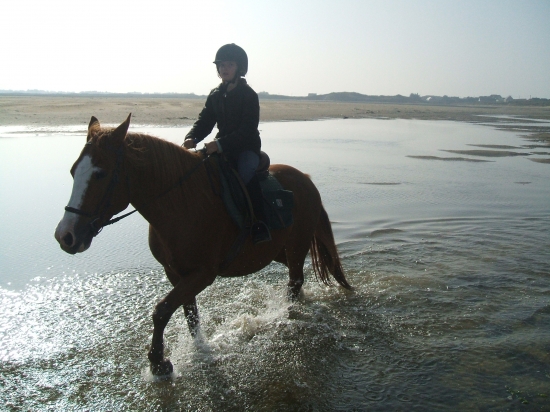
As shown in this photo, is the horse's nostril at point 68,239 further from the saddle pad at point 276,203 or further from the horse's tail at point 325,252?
the horse's tail at point 325,252

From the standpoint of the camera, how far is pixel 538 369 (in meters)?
4.14

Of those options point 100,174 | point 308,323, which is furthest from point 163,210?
point 308,323

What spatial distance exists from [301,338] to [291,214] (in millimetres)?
1255

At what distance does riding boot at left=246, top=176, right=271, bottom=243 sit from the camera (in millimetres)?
4469

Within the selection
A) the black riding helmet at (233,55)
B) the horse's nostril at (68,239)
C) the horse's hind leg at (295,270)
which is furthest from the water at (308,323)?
the black riding helmet at (233,55)

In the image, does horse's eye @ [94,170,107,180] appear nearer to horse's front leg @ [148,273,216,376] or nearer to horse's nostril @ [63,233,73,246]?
horse's nostril @ [63,233,73,246]

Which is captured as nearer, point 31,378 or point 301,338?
point 31,378

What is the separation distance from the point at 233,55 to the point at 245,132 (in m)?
0.71

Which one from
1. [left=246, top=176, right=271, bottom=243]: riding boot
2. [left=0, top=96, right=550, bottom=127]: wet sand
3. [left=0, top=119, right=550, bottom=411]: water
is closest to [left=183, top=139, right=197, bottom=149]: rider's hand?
[left=246, top=176, right=271, bottom=243]: riding boot

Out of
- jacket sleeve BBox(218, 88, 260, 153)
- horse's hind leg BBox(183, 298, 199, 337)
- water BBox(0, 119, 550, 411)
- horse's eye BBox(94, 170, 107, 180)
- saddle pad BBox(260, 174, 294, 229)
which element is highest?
→ jacket sleeve BBox(218, 88, 260, 153)

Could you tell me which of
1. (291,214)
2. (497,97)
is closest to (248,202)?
(291,214)

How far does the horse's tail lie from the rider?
1.64 metres

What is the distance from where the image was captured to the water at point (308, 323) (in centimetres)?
382

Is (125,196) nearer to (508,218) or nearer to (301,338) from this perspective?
(301,338)
